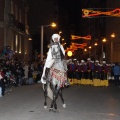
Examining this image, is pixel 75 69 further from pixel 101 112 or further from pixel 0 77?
pixel 101 112

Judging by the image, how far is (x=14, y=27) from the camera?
1876 inches

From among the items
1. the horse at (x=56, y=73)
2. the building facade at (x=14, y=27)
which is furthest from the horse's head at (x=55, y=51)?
the building facade at (x=14, y=27)

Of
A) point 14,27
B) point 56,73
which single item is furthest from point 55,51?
point 14,27

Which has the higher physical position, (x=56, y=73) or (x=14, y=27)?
(x=14, y=27)

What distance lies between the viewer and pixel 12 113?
41.1ft

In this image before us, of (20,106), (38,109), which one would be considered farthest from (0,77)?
(38,109)

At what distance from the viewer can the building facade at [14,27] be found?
4428cm

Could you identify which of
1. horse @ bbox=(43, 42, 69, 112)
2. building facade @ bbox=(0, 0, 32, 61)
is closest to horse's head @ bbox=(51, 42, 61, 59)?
horse @ bbox=(43, 42, 69, 112)

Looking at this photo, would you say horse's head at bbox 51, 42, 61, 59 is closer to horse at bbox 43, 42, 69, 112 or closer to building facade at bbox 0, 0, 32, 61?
horse at bbox 43, 42, 69, 112

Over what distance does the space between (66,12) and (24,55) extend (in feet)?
333

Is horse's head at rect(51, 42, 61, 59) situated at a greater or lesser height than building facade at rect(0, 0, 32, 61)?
lesser

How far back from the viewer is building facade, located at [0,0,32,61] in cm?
4428

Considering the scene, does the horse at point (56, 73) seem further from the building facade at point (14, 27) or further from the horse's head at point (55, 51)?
the building facade at point (14, 27)

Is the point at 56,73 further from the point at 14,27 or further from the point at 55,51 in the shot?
the point at 14,27
